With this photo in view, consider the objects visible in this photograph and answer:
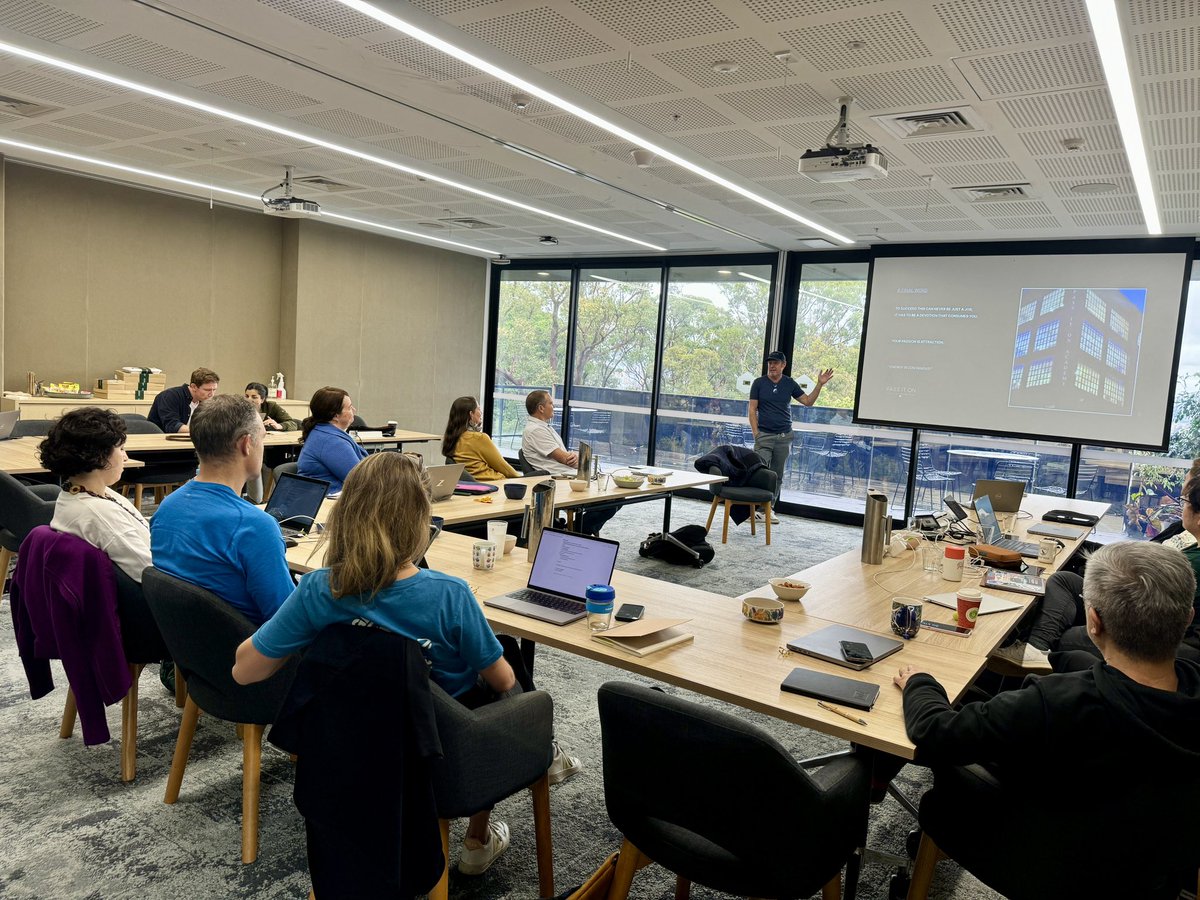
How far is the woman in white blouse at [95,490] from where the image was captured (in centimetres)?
270

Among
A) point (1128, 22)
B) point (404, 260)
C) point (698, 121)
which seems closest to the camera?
point (1128, 22)

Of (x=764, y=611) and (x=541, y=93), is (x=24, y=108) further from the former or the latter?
(x=764, y=611)

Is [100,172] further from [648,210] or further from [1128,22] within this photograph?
[1128,22]

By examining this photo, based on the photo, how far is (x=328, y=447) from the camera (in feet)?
14.3

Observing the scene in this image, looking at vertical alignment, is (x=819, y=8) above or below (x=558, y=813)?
above

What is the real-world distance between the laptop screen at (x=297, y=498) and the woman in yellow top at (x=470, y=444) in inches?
68.0

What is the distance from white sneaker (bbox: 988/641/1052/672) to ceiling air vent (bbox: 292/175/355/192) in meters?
6.12

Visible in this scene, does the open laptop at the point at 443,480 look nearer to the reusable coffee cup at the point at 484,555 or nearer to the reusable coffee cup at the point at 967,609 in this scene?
the reusable coffee cup at the point at 484,555

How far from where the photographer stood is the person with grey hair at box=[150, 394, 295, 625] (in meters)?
2.31

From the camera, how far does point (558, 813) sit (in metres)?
2.75

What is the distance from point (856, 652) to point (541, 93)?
3.26 metres

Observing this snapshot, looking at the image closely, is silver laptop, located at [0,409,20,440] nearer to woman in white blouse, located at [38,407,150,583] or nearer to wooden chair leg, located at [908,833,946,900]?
woman in white blouse, located at [38,407,150,583]

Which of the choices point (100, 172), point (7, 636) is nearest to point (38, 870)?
point (7, 636)

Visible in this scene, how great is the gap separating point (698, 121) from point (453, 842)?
397 centimetres
